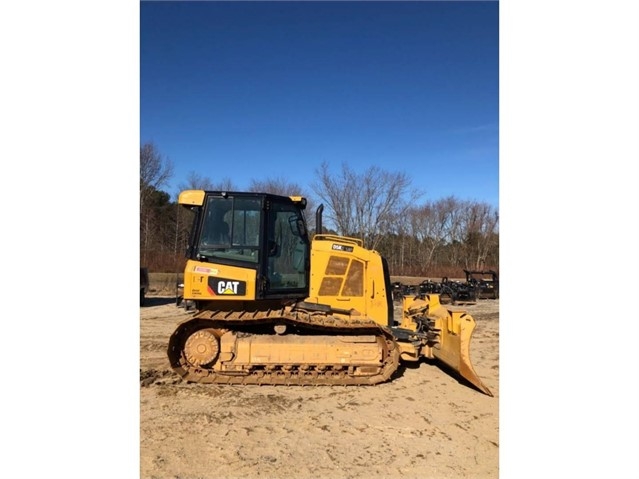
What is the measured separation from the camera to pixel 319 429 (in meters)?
4.05

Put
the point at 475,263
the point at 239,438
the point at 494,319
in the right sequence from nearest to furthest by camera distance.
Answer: the point at 239,438
the point at 494,319
the point at 475,263

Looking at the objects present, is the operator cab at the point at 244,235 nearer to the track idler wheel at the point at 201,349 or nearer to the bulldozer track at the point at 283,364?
the bulldozer track at the point at 283,364

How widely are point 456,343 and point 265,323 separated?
2.68 meters

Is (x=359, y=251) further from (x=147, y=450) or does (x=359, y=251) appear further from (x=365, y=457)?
(x=147, y=450)

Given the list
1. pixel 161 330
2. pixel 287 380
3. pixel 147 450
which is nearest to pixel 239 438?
pixel 147 450

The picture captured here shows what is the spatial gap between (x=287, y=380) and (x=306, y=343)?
55 centimetres

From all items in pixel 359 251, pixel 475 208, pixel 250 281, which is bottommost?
pixel 250 281

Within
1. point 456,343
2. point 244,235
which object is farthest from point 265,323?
point 456,343

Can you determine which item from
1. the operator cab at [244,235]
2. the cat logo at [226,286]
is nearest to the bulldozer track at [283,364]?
the cat logo at [226,286]

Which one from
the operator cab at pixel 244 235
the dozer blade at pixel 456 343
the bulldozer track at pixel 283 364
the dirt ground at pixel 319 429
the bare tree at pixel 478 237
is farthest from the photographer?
the bare tree at pixel 478 237

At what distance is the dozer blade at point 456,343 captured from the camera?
5232 mm

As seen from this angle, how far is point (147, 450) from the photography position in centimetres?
357

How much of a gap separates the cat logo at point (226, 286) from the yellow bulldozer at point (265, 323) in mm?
14

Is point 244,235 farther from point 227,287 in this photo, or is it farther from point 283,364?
point 283,364
